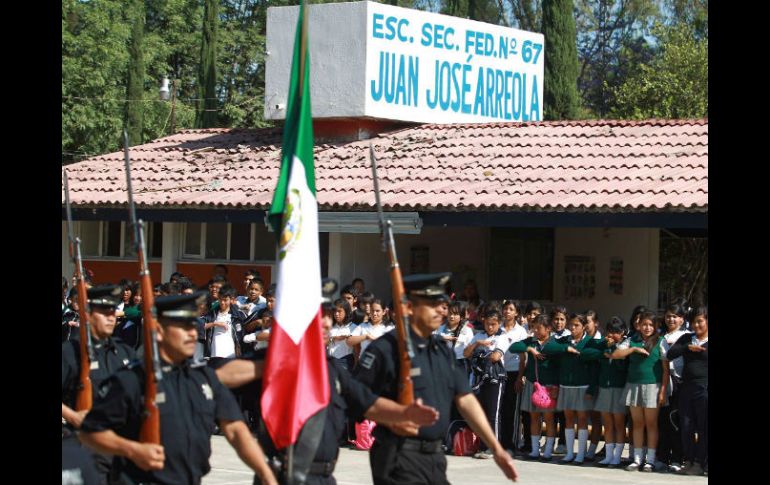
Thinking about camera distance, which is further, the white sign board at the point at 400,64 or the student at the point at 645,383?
the white sign board at the point at 400,64

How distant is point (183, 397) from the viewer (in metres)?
6.89

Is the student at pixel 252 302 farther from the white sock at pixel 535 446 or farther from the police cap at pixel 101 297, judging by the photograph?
the police cap at pixel 101 297

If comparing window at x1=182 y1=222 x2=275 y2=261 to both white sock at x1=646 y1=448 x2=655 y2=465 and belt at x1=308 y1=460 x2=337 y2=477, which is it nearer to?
white sock at x1=646 y1=448 x2=655 y2=465

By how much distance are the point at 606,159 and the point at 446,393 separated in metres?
11.0

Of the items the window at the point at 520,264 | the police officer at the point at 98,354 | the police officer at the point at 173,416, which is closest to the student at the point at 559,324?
the window at the point at 520,264

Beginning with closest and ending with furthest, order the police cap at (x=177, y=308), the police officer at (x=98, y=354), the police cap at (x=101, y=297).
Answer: the police cap at (x=177, y=308) < the police officer at (x=98, y=354) < the police cap at (x=101, y=297)

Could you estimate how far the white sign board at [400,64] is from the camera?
21156 millimetres

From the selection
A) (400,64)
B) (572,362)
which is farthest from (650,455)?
(400,64)

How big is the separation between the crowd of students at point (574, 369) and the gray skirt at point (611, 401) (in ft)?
0.03

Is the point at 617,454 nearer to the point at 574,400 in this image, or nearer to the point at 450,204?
the point at 574,400

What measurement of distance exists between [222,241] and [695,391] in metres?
9.87
